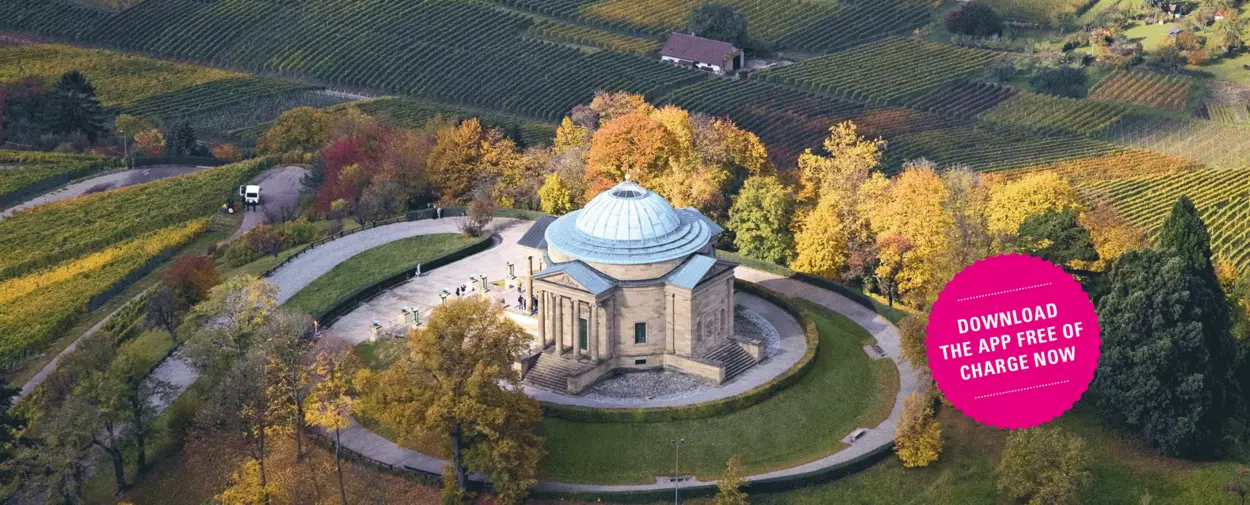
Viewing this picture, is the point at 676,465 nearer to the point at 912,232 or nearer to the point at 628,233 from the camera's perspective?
the point at 628,233

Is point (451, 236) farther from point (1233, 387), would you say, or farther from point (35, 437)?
point (1233, 387)

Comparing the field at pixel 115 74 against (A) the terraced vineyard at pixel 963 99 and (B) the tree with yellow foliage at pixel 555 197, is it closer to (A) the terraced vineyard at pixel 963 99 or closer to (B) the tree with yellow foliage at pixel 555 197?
(B) the tree with yellow foliage at pixel 555 197

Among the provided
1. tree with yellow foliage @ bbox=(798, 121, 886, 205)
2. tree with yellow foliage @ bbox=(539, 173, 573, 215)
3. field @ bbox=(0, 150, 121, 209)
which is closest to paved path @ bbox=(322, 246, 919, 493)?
tree with yellow foliage @ bbox=(798, 121, 886, 205)

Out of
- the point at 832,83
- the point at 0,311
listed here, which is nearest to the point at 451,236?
the point at 0,311

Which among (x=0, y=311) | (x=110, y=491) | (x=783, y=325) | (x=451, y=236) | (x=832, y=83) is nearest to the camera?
(x=110, y=491)

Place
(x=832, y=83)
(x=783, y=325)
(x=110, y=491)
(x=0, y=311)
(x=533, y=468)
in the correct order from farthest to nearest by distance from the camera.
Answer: (x=832, y=83)
(x=0, y=311)
(x=783, y=325)
(x=110, y=491)
(x=533, y=468)

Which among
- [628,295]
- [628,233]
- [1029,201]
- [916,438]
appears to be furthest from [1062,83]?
[628,295]
